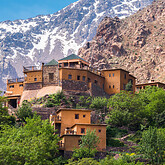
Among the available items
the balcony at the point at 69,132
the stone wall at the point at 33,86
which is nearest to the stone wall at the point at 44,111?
the stone wall at the point at 33,86

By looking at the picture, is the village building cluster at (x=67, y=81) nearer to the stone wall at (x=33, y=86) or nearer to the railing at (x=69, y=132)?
the stone wall at (x=33, y=86)

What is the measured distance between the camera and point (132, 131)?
7500cm

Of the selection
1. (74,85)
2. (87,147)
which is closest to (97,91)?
(74,85)

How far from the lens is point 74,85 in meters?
88.9

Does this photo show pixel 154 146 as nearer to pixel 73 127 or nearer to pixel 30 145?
pixel 73 127

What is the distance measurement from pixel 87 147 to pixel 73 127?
720 centimetres

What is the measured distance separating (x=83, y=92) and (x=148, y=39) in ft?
213

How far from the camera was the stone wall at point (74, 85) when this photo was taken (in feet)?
290

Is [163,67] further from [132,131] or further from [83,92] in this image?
[132,131]

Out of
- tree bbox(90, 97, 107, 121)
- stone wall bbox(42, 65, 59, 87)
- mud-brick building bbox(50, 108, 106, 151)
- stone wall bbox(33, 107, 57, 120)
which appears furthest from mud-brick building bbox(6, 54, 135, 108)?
mud-brick building bbox(50, 108, 106, 151)

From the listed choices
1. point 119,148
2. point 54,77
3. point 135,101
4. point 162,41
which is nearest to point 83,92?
point 54,77

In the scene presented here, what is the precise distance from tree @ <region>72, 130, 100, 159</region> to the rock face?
68684 millimetres

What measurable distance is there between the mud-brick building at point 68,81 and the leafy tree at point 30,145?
22.2m

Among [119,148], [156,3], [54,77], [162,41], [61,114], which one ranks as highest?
[156,3]
